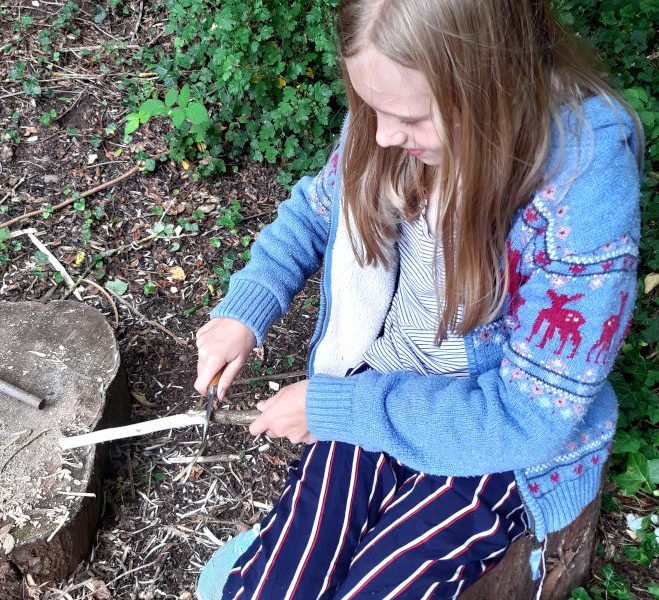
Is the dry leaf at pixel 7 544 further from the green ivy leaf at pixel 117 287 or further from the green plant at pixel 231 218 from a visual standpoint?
the green plant at pixel 231 218

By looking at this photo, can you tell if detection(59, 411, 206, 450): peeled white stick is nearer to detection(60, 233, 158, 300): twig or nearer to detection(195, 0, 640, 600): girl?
detection(195, 0, 640, 600): girl

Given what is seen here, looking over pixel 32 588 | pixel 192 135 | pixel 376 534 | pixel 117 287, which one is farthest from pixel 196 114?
pixel 376 534

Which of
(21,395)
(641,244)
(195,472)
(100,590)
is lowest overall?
(100,590)

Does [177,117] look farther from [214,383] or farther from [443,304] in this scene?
[443,304]

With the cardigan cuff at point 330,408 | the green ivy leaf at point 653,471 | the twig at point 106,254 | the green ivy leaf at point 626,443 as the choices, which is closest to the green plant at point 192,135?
the twig at point 106,254

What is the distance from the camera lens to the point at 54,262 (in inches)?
113

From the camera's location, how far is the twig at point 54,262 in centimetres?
282

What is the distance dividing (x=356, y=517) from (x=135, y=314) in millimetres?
1412

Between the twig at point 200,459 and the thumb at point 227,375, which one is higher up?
the thumb at point 227,375

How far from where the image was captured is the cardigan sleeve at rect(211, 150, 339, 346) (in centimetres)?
182

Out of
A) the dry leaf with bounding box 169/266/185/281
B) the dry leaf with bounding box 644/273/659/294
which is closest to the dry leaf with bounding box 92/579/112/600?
Answer: the dry leaf with bounding box 169/266/185/281

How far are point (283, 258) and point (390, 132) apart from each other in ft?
1.95

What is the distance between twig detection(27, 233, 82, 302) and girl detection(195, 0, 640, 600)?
1217mm

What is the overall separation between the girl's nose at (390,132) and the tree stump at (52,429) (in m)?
1.22
